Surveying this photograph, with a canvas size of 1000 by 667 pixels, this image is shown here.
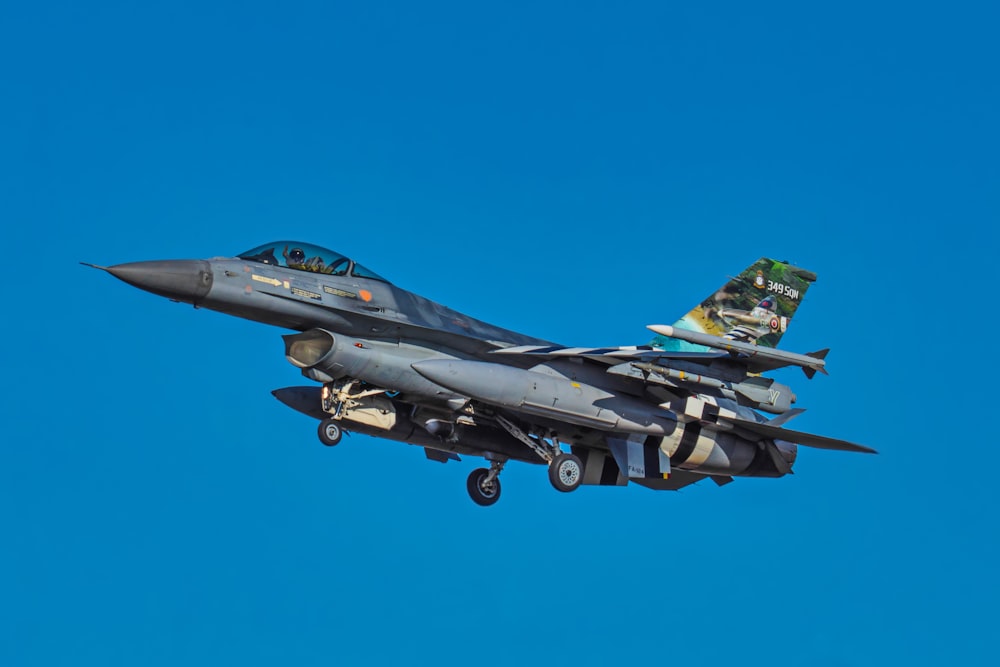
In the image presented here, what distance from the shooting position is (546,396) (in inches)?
765

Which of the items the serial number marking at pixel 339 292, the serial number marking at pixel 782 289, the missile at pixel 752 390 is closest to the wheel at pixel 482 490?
the missile at pixel 752 390

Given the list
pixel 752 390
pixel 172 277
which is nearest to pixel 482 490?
pixel 752 390

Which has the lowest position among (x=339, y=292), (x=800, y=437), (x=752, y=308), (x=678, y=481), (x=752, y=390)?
(x=678, y=481)

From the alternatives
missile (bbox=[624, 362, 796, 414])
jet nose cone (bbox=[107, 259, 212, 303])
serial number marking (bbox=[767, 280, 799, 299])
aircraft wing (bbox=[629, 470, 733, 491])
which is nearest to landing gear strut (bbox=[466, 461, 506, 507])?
aircraft wing (bbox=[629, 470, 733, 491])

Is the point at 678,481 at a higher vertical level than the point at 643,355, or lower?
lower

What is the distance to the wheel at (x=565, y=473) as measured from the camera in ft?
67.1

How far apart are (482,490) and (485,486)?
84mm

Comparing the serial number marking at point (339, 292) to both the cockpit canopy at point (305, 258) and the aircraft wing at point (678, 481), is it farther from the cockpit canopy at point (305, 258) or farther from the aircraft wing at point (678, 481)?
the aircraft wing at point (678, 481)

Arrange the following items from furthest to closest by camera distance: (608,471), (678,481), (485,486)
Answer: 1. (678,481)
2. (485,486)
3. (608,471)

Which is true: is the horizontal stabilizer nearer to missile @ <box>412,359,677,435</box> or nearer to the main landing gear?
missile @ <box>412,359,677,435</box>

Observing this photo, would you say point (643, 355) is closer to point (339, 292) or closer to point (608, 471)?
point (608, 471)

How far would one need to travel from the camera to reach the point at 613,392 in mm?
20594

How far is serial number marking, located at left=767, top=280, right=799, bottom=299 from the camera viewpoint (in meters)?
23.0

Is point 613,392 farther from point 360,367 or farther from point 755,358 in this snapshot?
point 360,367
